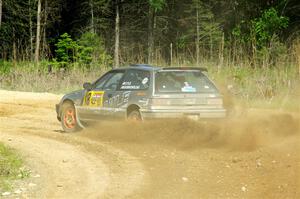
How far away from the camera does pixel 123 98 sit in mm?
13242

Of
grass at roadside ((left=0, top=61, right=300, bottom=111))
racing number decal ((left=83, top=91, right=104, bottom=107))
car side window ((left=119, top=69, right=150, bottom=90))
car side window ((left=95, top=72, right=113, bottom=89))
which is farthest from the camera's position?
grass at roadside ((left=0, top=61, right=300, bottom=111))

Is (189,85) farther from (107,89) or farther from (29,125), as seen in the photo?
(29,125)

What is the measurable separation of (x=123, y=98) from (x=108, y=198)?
5.83 m

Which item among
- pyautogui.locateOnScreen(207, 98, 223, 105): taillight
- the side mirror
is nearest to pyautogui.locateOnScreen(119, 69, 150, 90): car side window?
the side mirror

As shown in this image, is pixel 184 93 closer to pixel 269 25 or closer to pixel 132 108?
pixel 132 108

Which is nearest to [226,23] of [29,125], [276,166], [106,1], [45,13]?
[106,1]

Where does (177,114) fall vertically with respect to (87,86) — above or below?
below

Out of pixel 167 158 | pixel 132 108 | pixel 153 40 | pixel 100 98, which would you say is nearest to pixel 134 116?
pixel 132 108

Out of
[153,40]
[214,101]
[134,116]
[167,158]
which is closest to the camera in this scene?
[167,158]

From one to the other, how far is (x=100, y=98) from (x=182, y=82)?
2136 millimetres

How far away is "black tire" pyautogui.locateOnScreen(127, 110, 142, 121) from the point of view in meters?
12.8

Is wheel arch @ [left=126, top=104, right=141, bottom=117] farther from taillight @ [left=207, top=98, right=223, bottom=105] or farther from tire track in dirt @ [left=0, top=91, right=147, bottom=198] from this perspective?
taillight @ [left=207, top=98, right=223, bottom=105]

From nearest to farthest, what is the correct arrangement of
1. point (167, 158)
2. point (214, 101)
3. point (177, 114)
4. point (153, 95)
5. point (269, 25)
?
point (167, 158)
point (177, 114)
point (153, 95)
point (214, 101)
point (269, 25)

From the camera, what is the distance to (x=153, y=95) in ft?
41.5
